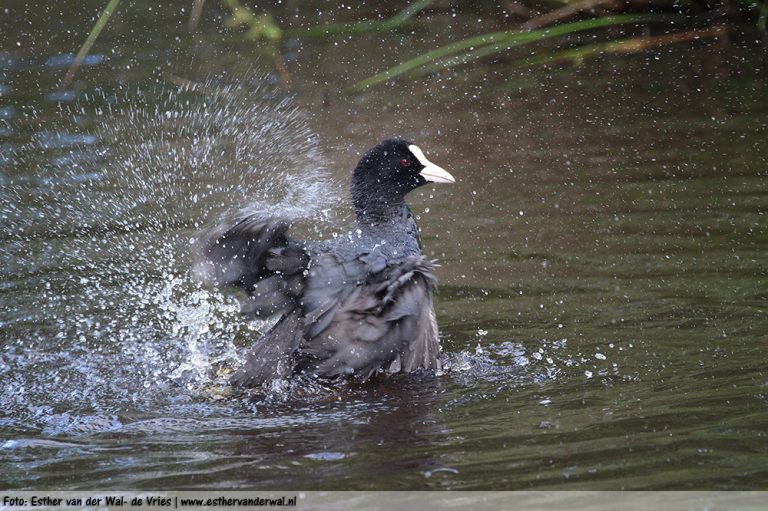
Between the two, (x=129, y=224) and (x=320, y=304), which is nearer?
(x=320, y=304)

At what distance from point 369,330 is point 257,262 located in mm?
496

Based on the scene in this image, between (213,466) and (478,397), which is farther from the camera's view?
(478,397)

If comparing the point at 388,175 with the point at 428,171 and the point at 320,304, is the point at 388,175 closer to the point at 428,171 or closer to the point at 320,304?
the point at 428,171

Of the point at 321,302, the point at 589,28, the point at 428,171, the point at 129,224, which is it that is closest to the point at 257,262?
the point at 321,302

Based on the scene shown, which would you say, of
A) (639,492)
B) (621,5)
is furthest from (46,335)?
(621,5)

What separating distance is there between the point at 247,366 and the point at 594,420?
136 cm

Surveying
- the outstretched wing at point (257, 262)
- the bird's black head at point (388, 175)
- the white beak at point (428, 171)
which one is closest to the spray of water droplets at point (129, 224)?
the outstretched wing at point (257, 262)

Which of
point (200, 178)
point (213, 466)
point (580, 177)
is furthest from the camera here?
point (200, 178)

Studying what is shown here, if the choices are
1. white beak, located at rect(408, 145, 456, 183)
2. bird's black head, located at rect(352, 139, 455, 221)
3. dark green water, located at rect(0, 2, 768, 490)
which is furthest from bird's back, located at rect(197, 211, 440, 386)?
white beak, located at rect(408, 145, 456, 183)

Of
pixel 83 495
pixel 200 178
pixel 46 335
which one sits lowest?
pixel 83 495

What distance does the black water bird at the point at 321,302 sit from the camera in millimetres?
3941

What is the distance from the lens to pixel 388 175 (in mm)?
4578

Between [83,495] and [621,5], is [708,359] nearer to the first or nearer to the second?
[83,495]

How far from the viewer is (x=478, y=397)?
3.74 metres
